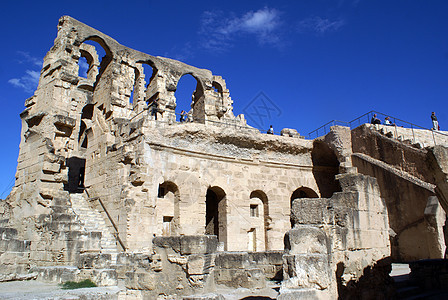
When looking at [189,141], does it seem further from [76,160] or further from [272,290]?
[76,160]

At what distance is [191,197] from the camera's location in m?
13.7

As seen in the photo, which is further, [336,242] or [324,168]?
[324,168]

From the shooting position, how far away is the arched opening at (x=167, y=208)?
13117 mm

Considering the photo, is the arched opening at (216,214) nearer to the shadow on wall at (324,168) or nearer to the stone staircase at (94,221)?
the stone staircase at (94,221)

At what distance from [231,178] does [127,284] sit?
8.40 metres

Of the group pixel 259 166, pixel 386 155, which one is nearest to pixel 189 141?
pixel 259 166

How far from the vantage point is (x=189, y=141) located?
14312 mm

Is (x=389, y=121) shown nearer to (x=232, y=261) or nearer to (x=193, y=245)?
(x=232, y=261)

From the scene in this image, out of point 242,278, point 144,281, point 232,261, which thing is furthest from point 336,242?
point 232,261

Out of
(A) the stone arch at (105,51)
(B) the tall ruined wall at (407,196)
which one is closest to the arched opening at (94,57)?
(A) the stone arch at (105,51)

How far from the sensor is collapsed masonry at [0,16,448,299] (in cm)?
671

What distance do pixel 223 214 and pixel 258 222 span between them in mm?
1761

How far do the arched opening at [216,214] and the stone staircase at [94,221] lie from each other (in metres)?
4.19

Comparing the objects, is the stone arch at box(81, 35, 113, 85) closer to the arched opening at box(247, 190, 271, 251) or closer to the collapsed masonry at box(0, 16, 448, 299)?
the collapsed masonry at box(0, 16, 448, 299)
